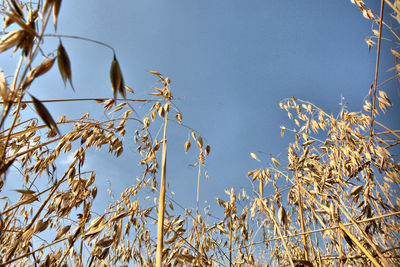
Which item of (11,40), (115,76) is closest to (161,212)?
(115,76)

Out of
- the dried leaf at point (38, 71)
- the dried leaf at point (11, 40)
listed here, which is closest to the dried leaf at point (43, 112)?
the dried leaf at point (38, 71)

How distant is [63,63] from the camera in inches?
20.8

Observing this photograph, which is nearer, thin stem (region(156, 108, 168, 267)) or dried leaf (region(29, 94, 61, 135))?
dried leaf (region(29, 94, 61, 135))

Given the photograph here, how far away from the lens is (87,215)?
48.1 inches

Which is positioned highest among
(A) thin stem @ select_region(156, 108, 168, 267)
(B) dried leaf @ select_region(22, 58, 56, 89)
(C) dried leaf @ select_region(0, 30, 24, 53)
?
(C) dried leaf @ select_region(0, 30, 24, 53)

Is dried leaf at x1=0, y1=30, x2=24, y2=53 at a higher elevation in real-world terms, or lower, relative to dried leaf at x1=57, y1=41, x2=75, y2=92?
higher

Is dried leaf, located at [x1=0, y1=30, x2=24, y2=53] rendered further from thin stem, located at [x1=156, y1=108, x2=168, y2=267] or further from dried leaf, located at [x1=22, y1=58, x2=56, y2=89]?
thin stem, located at [x1=156, y1=108, x2=168, y2=267]

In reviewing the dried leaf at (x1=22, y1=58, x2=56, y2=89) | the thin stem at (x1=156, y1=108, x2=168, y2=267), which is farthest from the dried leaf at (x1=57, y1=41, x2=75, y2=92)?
the thin stem at (x1=156, y1=108, x2=168, y2=267)

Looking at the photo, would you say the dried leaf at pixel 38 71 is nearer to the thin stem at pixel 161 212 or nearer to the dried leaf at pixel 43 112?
the dried leaf at pixel 43 112

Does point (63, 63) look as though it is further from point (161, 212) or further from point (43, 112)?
point (161, 212)

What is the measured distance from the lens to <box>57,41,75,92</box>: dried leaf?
523 millimetres

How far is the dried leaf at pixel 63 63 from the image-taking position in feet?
1.72

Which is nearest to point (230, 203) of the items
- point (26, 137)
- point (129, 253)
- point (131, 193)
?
point (131, 193)

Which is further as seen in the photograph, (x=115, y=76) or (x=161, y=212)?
(x=161, y=212)
